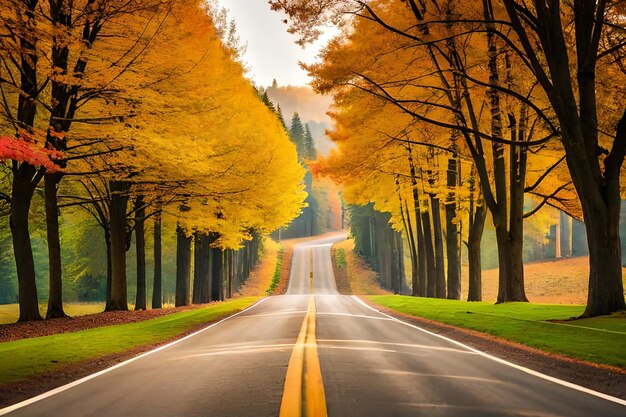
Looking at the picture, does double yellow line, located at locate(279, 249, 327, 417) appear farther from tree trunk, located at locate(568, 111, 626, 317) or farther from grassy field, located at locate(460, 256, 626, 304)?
grassy field, located at locate(460, 256, 626, 304)

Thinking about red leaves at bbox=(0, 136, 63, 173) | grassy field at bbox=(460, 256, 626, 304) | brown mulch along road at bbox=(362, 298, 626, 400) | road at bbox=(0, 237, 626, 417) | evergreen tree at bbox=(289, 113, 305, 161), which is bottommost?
grassy field at bbox=(460, 256, 626, 304)

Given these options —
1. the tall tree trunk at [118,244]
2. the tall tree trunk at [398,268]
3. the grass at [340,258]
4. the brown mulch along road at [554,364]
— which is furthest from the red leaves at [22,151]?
the grass at [340,258]

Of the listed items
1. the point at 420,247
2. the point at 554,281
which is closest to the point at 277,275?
the point at 420,247

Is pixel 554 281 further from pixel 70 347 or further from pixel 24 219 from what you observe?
pixel 70 347

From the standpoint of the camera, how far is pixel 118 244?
66.3 feet

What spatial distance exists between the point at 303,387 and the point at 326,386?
36cm

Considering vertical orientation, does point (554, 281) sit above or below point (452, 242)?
below

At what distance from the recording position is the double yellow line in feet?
14.1

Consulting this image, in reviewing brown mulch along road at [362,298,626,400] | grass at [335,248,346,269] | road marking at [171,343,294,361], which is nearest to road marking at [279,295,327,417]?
road marking at [171,343,294,361]

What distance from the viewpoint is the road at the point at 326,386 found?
4.67 m

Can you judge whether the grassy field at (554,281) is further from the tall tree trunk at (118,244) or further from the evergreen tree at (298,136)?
the evergreen tree at (298,136)

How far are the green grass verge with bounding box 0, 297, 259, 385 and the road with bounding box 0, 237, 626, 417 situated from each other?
1.29 metres

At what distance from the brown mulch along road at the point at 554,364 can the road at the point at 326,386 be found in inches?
18.4

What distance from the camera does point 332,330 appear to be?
11.8 metres
